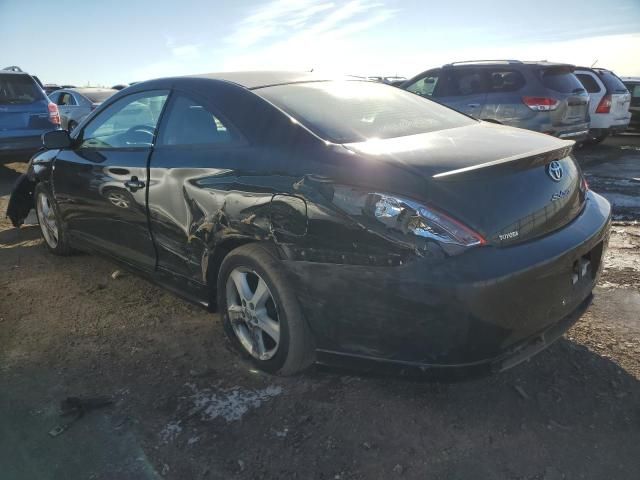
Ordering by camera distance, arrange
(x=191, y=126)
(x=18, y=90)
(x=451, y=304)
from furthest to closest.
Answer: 1. (x=18, y=90)
2. (x=191, y=126)
3. (x=451, y=304)

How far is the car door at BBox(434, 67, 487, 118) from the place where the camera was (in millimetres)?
8586

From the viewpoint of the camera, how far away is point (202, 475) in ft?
6.82

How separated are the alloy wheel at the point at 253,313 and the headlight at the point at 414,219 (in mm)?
727

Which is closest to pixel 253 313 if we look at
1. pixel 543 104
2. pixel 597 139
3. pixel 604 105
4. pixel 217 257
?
pixel 217 257

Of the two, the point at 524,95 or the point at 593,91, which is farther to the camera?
the point at 593,91

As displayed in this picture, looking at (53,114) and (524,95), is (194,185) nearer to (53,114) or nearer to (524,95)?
(524,95)

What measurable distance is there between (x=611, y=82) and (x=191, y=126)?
10.6m

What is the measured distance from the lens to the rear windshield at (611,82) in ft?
34.3

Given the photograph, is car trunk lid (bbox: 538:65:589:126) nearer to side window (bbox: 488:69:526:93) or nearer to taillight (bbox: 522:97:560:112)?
taillight (bbox: 522:97:560:112)

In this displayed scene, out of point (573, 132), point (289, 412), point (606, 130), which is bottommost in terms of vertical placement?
point (606, 130)

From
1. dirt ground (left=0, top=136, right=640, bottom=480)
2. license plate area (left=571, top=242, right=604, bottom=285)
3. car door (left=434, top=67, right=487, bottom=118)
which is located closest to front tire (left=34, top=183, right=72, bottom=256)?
dirt ground (left=0, top=136, right=640, bottom=480)

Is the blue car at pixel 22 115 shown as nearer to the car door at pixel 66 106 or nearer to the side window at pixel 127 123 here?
the car door at pixel 66 106

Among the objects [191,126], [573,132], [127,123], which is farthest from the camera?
[573,132]

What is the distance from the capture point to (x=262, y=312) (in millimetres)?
2611
